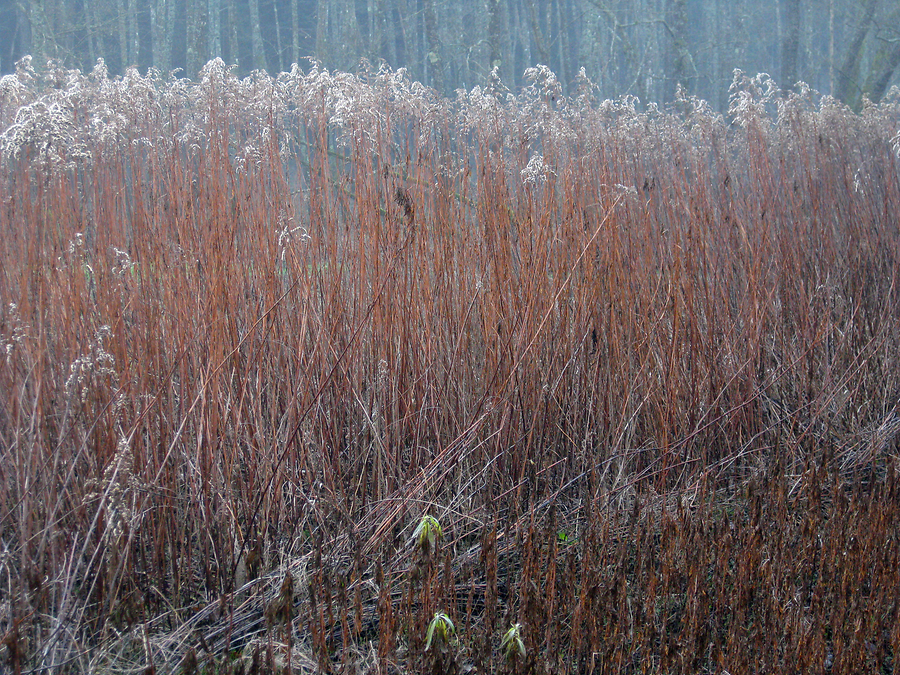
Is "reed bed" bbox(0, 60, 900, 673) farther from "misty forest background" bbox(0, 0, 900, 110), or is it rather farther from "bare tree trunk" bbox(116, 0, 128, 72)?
"bare tree trunk" bbox(116, 0, 128, 72)

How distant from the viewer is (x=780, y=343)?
8.77 ft

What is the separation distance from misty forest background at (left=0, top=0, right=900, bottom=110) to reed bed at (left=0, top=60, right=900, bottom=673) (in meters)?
8.73

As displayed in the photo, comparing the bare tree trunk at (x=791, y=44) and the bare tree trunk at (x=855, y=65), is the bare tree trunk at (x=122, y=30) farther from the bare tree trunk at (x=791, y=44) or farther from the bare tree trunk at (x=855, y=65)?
the bare tree trunk at (x=855, y=65)

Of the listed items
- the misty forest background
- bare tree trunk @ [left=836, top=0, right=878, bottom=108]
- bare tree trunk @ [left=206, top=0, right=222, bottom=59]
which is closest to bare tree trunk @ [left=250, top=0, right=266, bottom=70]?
the misty forest background

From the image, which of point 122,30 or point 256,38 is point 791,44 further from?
point 122,30

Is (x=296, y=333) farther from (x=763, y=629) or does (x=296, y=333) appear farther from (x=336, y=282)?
(x=763, y=629)

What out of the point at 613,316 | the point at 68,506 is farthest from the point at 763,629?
the point at 68,506

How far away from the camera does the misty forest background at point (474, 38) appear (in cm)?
1160

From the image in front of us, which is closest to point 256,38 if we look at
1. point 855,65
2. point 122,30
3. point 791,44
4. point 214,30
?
point 214,30

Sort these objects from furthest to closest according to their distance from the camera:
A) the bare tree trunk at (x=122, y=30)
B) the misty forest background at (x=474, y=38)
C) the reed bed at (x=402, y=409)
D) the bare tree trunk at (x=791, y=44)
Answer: the bare tree trunk at (x=122, y=30), the misty forest background at (x=474, y=38), the bare tree trunk at (x=791, y=44), the reed bed at (x=402, y=409)

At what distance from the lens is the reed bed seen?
1.45 m

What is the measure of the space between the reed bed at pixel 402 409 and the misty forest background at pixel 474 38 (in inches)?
344

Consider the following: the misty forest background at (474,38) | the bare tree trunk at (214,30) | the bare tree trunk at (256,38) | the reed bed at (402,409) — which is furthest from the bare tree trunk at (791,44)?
the bare tree trunk at (214,30)

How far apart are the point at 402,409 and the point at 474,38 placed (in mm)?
22452
